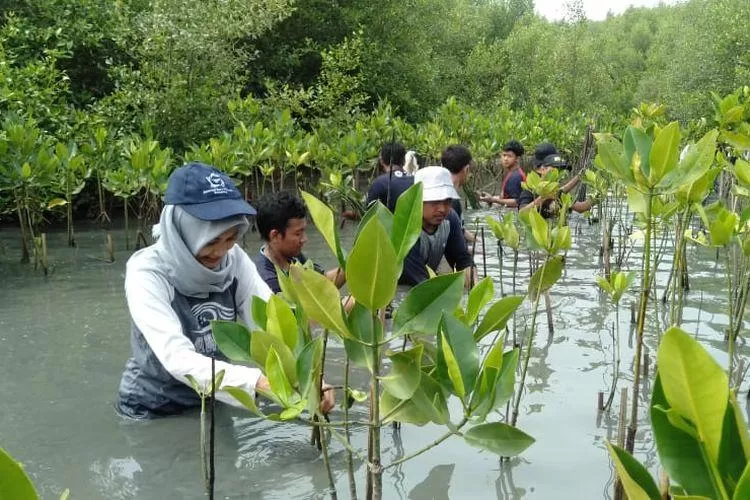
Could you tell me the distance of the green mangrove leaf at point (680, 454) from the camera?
96 cm

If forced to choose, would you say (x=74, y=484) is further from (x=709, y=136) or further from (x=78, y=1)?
(x=78, y=1)

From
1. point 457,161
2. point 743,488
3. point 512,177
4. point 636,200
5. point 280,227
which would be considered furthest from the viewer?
point 512,177

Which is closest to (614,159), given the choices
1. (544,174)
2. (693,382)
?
(693,382)

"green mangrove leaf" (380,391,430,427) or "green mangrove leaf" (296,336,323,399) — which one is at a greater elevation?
"green mangrove leaf" (296,336,323,399)

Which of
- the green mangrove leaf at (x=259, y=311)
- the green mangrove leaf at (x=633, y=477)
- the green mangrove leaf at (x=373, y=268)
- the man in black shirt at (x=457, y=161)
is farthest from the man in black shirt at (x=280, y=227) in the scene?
the man in black shirt at (x=457, y=161)

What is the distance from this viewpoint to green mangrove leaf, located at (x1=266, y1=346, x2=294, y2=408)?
1700mm

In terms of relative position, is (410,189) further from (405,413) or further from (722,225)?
(722,225)

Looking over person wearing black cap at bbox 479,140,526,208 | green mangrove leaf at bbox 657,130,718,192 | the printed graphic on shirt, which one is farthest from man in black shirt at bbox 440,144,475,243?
green mangrove leaf at bbox 657,130,718,192

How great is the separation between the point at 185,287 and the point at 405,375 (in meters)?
1.83

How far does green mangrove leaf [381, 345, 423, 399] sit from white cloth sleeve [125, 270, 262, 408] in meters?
1.21

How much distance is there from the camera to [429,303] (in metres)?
1.64

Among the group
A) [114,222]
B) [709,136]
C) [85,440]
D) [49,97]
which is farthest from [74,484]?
[114,222]

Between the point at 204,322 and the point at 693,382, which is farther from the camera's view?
the point at 204,322

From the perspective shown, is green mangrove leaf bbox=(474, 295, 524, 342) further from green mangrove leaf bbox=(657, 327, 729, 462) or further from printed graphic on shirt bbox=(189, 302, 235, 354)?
printed graphic on shirt bbox=(189, 302, 235, 354)
